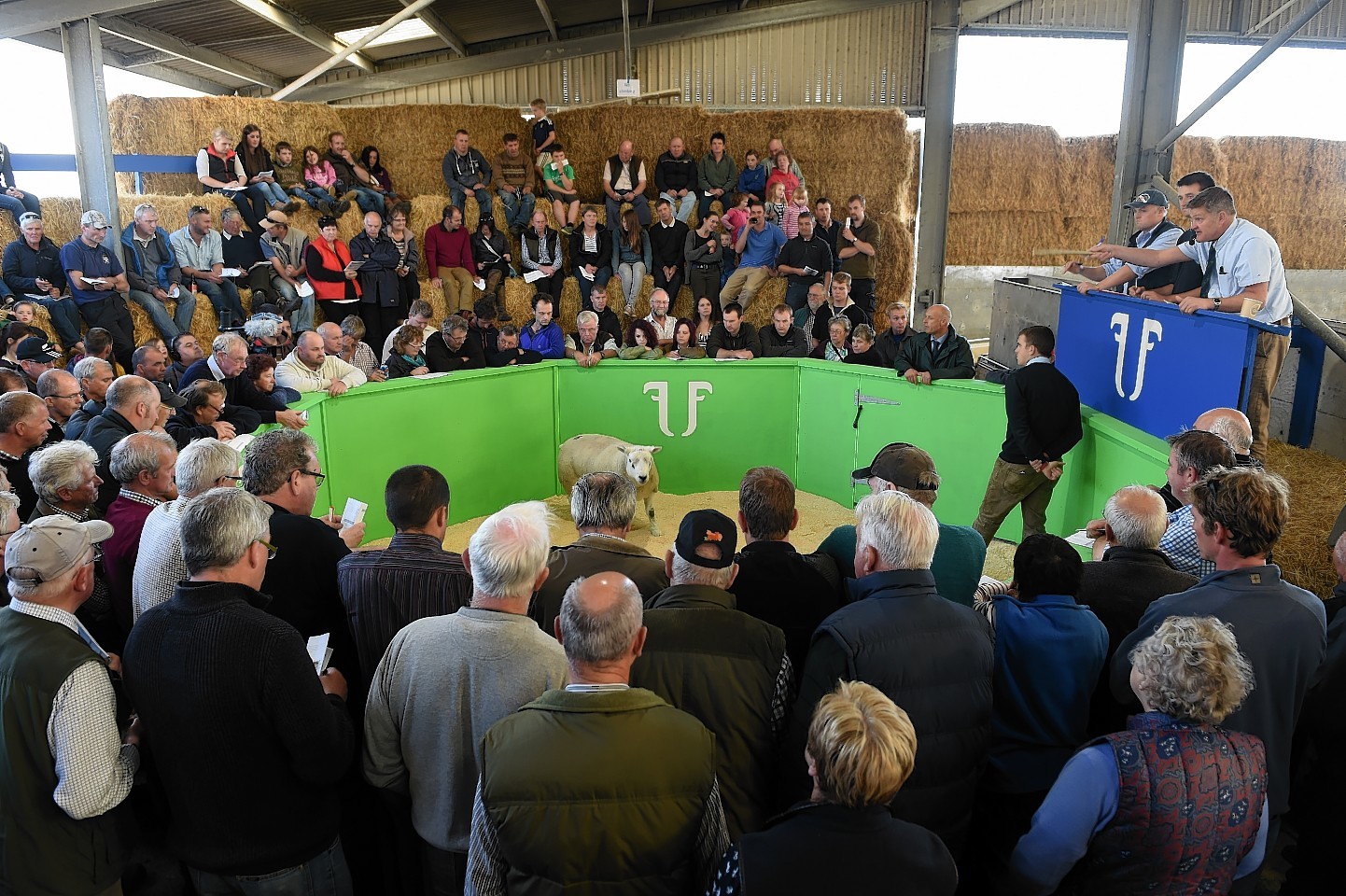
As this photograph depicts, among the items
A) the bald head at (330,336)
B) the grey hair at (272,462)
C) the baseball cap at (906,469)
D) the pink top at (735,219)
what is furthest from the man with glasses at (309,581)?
the pink top at (735,219)

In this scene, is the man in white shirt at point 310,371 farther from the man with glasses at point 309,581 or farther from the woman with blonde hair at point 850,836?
the woman with blonde hair at point 850,836

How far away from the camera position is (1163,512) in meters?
3.27

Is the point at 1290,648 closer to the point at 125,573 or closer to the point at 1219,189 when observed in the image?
the point at 1219,189

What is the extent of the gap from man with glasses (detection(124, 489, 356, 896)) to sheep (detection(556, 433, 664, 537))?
208 inches

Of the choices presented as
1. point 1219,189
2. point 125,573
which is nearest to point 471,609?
point 125,573

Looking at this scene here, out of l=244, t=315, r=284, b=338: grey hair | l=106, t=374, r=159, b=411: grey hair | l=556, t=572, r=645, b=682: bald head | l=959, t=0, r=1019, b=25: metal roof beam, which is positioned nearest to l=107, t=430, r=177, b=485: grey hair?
l=106, t=374, r=159, b=411: grey hair

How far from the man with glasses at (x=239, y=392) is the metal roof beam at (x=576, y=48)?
11.1 m

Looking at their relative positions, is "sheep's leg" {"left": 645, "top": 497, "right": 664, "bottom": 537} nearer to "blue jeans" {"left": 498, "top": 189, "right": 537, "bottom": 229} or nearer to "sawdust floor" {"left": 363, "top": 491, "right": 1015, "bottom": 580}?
"sawdust floor" {"left": 363, "top": 491, "right": 1015, "bottom": 580}

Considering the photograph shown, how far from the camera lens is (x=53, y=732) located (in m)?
2.39

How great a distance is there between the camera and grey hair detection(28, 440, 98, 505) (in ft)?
11.5

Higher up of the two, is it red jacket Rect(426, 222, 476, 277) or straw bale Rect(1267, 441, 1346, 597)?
red jacket Rect(426, 222, 476, 277)

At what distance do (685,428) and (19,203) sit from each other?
6973 millimetres

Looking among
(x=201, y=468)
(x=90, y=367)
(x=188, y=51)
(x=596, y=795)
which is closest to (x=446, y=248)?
(x=188, y=51)

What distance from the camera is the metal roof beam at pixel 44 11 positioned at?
26.8 feet
